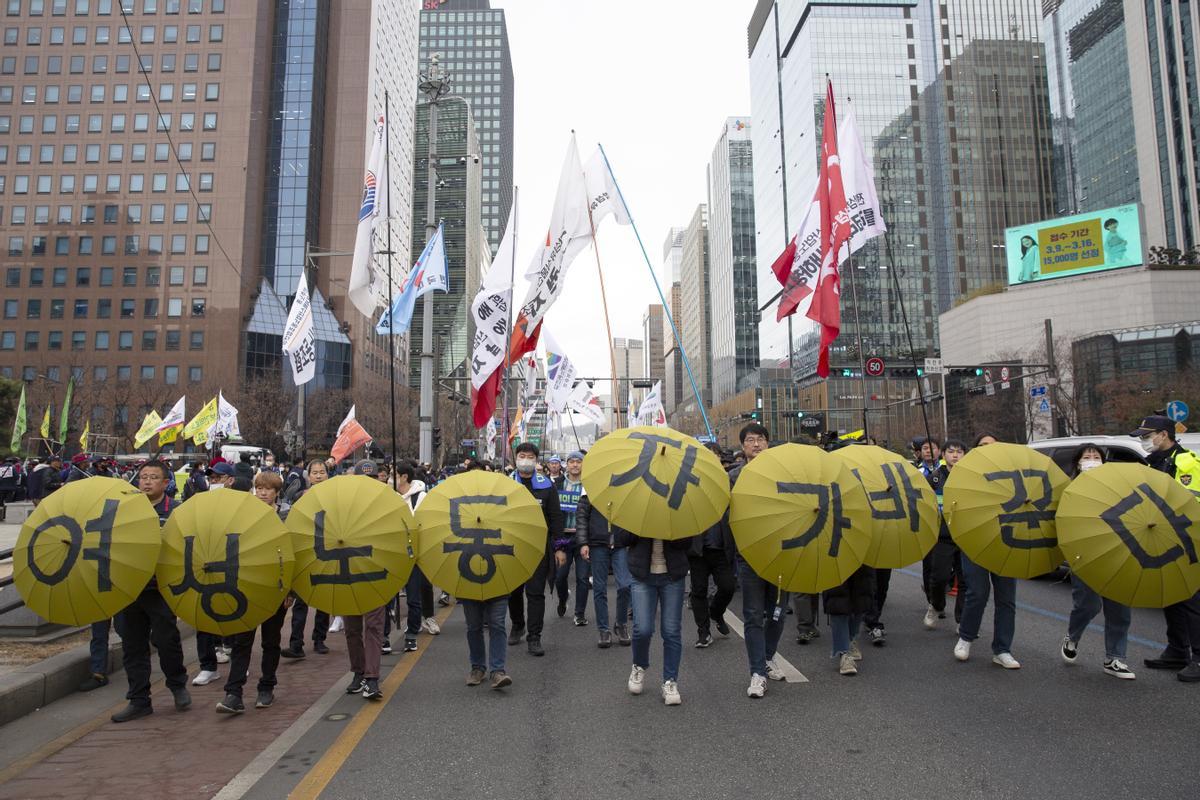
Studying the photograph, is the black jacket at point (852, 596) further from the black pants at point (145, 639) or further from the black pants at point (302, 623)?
the black pants at point (145, 639)

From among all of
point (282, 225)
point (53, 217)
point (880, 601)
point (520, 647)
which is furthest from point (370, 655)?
point (53, 217)

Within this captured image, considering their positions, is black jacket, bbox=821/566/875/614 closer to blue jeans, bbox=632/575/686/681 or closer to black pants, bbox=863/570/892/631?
black pants, bbox=863/570/892/631

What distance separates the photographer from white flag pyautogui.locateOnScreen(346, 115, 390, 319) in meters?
12.0

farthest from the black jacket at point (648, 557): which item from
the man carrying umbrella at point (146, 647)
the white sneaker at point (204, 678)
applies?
the white sneaker at point (204, 678)

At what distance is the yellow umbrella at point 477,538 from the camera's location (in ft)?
20.1

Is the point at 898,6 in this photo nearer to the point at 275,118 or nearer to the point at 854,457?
the point at 275,118

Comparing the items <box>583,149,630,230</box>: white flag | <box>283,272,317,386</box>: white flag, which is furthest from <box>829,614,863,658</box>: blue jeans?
<box>283,272,317,386</box>: white flag

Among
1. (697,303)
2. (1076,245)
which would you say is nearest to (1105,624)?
(1076,245)

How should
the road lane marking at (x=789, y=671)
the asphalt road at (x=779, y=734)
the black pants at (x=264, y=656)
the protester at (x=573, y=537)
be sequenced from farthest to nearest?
the protester at (x=573, y=537) → the road lane marking at (x=789, y=671) → the black pants at (x=264, y=656) → the asphalt road at (x=779, y=734)

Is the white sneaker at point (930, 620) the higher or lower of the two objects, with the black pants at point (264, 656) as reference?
lower

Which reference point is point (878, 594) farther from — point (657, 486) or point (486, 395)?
point (486, 395)

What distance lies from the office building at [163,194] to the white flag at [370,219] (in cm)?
7225

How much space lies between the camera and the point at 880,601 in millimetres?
8211

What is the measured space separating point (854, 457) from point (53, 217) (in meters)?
102
